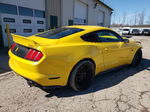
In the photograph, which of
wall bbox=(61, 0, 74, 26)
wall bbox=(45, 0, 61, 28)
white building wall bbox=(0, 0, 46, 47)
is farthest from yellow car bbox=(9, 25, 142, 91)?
wall bbox=(61, 0, 74, 26)

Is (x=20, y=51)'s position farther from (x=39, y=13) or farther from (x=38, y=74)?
(x=39, y=13)

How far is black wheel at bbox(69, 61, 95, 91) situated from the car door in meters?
0.52

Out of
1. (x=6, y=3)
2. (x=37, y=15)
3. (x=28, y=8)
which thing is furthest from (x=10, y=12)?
(x=37, y=15)

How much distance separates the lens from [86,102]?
237cm

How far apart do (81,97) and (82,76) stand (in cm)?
45

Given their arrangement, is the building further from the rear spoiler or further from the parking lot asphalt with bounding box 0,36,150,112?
the rear spoiler

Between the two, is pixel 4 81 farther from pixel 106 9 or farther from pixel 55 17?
pixel 106 9

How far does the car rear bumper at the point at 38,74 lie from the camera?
6.76 feet

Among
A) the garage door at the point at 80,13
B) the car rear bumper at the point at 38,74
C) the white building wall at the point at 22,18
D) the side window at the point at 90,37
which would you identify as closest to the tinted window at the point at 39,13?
the white building wall at the point at 22,18

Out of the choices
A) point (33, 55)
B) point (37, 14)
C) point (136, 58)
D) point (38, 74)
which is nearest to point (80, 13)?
point (37, 14)

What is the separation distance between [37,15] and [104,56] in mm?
7412

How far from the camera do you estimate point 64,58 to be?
2219 mm

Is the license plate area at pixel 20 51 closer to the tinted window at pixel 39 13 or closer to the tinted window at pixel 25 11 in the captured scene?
the tinted window at pixel 25 11

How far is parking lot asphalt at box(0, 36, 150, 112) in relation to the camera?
7.20 feet
